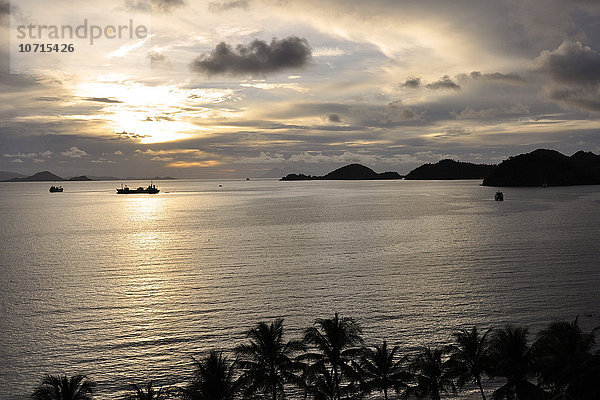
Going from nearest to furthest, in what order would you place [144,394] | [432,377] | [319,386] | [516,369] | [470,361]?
1. [144,394]
2. [516,369]
3. [319,386]
4. [432,377]
5. [470,361]

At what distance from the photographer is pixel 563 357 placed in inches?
1342

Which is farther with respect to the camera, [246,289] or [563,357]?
[246,289]

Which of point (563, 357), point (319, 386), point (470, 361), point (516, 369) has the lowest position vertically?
point (319, 386)

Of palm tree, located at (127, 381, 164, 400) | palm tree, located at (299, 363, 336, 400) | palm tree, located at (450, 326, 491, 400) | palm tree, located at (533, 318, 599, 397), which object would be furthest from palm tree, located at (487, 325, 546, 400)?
palm tree, located at (127, 381, 164, 400)

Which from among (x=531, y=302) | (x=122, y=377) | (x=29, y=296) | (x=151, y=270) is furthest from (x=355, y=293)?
(x=29, y=296)

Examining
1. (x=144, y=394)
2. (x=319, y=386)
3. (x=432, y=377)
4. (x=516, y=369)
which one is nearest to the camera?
(x=144, y=394)

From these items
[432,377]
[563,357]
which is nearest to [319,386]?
[432,377]

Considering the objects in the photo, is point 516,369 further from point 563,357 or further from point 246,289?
point 246,289

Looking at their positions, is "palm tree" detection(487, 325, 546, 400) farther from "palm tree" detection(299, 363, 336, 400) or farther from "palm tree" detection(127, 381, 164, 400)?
"palm tree" detection(127, 381, 164, 400)

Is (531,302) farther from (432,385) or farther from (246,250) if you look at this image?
(246,250)

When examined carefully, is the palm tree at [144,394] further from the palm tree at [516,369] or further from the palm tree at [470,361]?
the palm tree at [516,369]

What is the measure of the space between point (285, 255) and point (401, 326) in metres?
49.4

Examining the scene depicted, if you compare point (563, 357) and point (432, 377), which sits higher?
point (563, 357)

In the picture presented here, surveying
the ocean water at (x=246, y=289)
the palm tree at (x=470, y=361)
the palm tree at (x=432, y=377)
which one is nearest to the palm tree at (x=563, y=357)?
the palm tree at (x=470, y=361)
